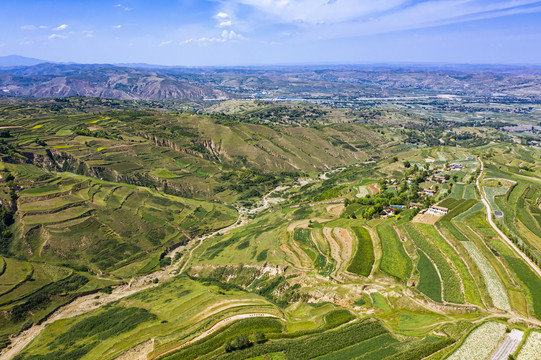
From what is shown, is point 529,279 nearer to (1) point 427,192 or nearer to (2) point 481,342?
(2) point 481,342

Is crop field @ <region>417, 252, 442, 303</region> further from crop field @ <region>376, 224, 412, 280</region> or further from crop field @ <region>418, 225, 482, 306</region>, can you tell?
crop field @ <region>418, 225, 482, 306</region>

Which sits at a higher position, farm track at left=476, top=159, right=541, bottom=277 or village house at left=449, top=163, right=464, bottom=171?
village house at left=449, top=163, right=464, bottom=171

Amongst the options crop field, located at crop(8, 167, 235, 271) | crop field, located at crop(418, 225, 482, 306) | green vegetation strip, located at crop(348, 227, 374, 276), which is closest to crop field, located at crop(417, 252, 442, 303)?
crop field, located at crop(418, 225, 482, 306)

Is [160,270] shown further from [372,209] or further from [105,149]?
[105,149]

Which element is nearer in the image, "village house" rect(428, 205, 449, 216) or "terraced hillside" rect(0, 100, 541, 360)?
"terraced hillside" rect(0, 100, 541, 360)

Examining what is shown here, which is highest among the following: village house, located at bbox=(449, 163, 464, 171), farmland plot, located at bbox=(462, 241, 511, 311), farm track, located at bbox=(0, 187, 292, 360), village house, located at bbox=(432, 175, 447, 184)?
village house, located at bbox=(449, 163, 464, 171)

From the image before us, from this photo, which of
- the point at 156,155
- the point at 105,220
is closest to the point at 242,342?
the point at 105,220
